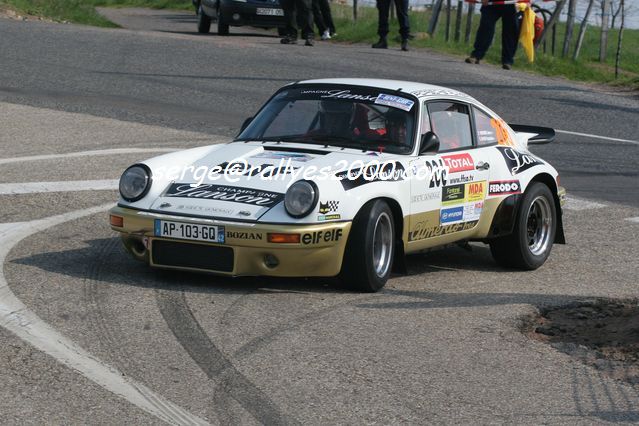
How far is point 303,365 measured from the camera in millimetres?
5648

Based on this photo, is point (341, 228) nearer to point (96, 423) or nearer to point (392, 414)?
point (392, 414)

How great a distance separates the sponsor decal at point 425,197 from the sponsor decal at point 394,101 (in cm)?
66

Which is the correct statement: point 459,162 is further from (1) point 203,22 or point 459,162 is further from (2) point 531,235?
(1) point 203,22

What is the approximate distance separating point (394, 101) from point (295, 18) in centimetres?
1497

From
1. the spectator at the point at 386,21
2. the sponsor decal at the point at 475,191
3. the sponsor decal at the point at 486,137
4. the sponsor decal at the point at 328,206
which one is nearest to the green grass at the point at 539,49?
the spectator at the point at 386,21

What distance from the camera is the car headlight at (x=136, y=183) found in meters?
7.29

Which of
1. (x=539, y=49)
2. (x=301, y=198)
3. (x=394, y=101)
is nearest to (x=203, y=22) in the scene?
(x=539, y=49)

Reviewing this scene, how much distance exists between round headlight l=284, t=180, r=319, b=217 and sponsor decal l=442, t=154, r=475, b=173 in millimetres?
1349

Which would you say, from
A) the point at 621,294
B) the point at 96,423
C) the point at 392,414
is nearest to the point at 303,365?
the point at 392,414

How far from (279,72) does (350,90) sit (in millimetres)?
10550

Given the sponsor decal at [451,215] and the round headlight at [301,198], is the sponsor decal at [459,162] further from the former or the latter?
the round headlight at [301,198]

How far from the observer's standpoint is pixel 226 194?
7.09 m

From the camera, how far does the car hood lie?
699 centimetres

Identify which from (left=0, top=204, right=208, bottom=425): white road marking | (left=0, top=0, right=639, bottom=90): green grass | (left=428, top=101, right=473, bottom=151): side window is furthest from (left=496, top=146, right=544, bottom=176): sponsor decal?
(left=0, top=0, right=639, bottom=90): green grass
